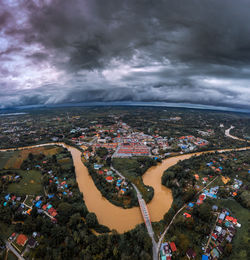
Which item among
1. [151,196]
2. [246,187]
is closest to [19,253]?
[151,196]

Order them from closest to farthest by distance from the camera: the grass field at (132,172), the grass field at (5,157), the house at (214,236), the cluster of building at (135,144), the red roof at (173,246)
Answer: the red roof at (173,246), the house at (214,236), the grass field at (132,172), the grass field at (5,157), the cluster of building at (135,144)

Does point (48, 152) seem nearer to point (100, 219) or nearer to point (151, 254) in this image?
point (100, 219)

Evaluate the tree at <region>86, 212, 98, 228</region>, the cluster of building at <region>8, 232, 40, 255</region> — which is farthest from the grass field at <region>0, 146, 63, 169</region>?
the tree at <region>86, 212, 98, 228</region>

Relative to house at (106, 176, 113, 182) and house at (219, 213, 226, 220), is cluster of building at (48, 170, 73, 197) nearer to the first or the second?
house at (106, 176, 113, 182)

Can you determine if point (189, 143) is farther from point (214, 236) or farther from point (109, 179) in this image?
point (214, 236)

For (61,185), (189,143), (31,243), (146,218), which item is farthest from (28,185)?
(189,143)

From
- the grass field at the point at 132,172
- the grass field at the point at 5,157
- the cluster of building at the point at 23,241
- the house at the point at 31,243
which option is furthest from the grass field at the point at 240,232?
the grass field at the point at 5,157

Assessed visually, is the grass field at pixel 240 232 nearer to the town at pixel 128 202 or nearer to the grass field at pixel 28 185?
the town at pixel 128 202
